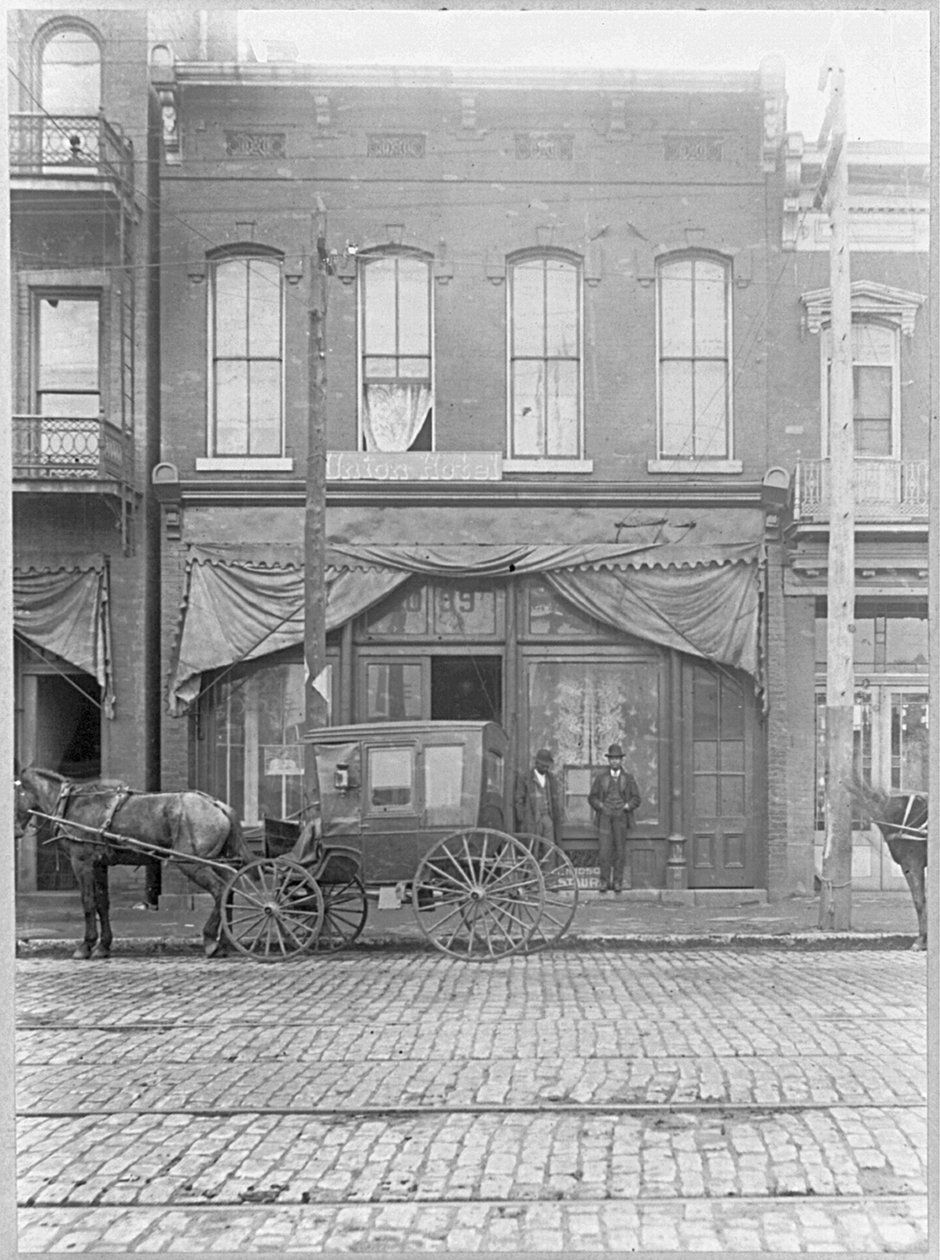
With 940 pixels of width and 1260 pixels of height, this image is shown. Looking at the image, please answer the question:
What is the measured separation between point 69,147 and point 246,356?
1114 millimetres

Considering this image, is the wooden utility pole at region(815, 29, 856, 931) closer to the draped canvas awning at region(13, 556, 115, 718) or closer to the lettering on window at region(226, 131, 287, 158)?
the lettering on window at region(226, 131, 287, 158)

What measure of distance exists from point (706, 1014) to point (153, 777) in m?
2.58

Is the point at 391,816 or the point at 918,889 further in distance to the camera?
the point at 391,816

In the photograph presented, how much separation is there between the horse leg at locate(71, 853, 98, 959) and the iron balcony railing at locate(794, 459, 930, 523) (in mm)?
3423

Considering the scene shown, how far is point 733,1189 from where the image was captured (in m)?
3.77

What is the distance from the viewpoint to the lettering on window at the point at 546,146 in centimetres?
447

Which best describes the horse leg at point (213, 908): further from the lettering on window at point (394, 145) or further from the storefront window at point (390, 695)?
the lettering on window at point (394, 145)

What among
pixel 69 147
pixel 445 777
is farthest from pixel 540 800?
pixel 69 147

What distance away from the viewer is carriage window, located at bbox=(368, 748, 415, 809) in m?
4.71

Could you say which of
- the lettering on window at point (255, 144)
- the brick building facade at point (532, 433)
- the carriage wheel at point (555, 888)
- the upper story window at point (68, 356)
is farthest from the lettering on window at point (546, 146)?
the carriage wheel at point (555, 888)

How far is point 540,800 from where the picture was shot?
4629 millimetres

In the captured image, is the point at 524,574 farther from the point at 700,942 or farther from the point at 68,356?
the point at 68,356

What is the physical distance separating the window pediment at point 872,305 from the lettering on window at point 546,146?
3.82ft

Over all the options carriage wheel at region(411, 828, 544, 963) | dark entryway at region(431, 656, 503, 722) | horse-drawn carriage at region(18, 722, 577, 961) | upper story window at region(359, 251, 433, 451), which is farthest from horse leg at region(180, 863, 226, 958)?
upper story window at region(359, 251, 433, 451)
